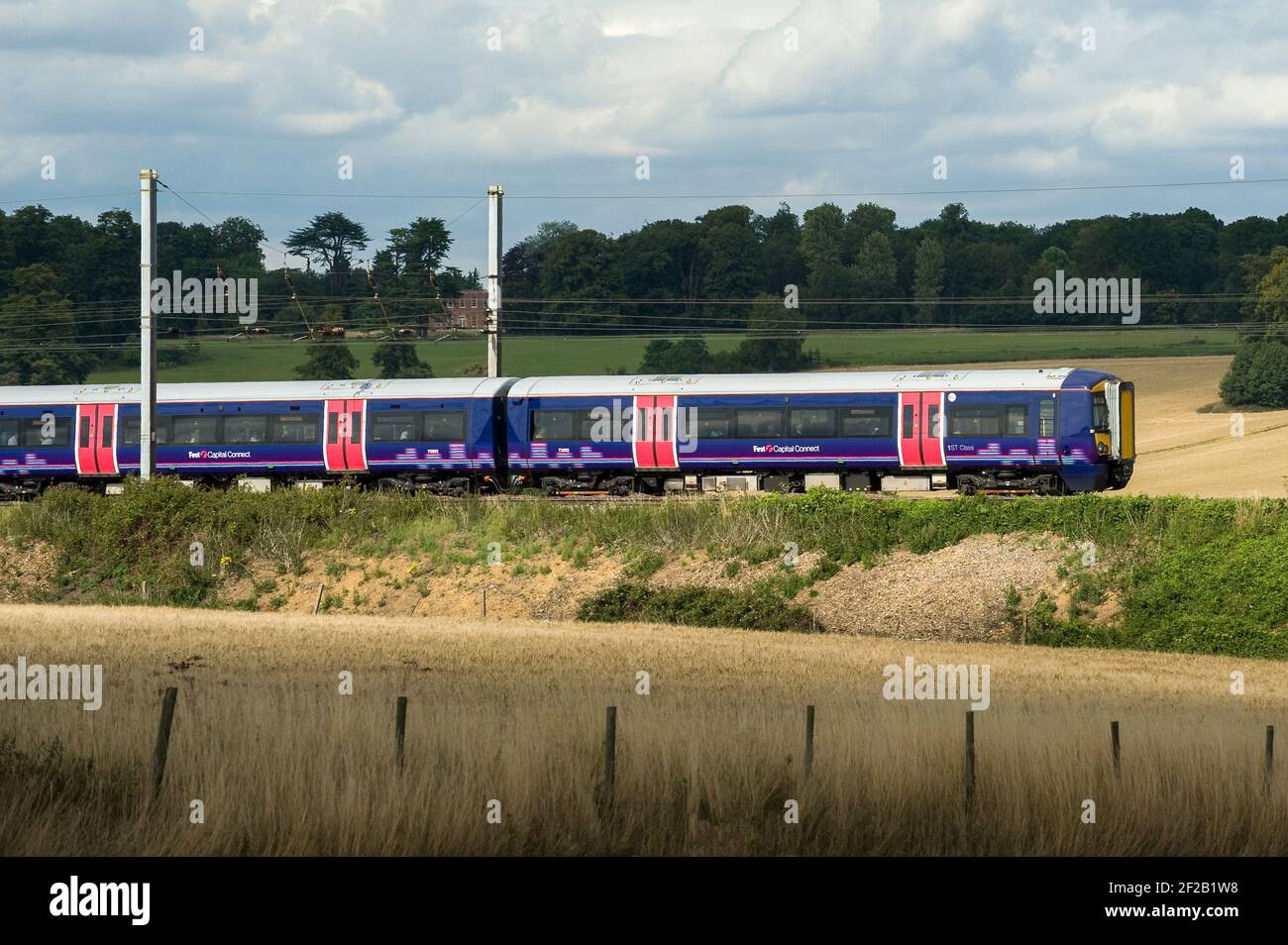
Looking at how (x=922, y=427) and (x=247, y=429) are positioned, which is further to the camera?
(x=247, y=429)

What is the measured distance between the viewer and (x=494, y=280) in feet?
142

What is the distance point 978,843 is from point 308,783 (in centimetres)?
588

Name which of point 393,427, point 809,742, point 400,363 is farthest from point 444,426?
point 400,363

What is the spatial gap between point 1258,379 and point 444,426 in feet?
178

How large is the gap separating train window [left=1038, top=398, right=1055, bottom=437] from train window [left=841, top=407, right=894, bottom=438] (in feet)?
11.9

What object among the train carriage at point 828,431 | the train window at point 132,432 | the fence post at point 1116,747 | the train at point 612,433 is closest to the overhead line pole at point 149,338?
the train at point 612,433

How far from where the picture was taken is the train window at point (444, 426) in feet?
148

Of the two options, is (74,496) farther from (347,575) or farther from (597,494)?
(597,494)

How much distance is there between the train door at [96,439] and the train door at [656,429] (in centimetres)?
1491

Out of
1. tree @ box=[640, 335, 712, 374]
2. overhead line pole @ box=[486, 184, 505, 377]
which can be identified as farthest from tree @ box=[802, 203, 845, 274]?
overhead line pole @ box=[486, 184, 505, 377]

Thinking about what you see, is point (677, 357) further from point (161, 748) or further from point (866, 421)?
point (161, 748)

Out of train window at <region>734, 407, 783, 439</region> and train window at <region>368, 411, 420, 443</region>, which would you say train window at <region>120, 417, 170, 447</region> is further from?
train window at <region>734, 407, 783, 439</region>

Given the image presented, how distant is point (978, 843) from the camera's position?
14.7 metres
